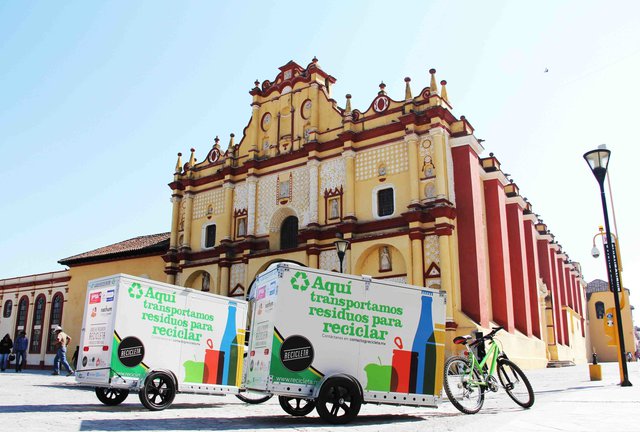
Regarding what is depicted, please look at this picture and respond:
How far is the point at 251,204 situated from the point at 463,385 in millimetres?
21360

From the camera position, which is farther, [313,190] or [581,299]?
[581,299]

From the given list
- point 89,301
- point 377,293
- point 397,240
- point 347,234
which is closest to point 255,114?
point 347,234

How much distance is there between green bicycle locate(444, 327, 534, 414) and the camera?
911 centimetres

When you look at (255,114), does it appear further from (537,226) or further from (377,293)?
(377,293)

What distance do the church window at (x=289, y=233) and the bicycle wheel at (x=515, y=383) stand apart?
62.4 feet

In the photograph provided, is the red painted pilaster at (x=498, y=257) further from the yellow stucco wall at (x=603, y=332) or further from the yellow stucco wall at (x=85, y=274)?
the yellow stucco wall at (x=603, y=332)

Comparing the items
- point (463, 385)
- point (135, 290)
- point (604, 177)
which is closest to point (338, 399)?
point (463, 385)

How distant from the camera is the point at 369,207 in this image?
25.4 meters

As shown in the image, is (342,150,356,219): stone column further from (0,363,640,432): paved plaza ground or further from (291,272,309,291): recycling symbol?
(291,272,309,291): recycling symbol

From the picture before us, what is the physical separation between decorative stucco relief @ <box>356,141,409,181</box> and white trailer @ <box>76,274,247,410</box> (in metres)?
14.6

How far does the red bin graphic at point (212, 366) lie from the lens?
11.2 metres

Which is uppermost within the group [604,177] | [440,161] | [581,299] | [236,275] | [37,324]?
[440,161]

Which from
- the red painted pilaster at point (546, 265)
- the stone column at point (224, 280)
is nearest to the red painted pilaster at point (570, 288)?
the red painted pilaster at point (546, 265)

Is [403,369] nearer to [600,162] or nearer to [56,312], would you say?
[600,162]
